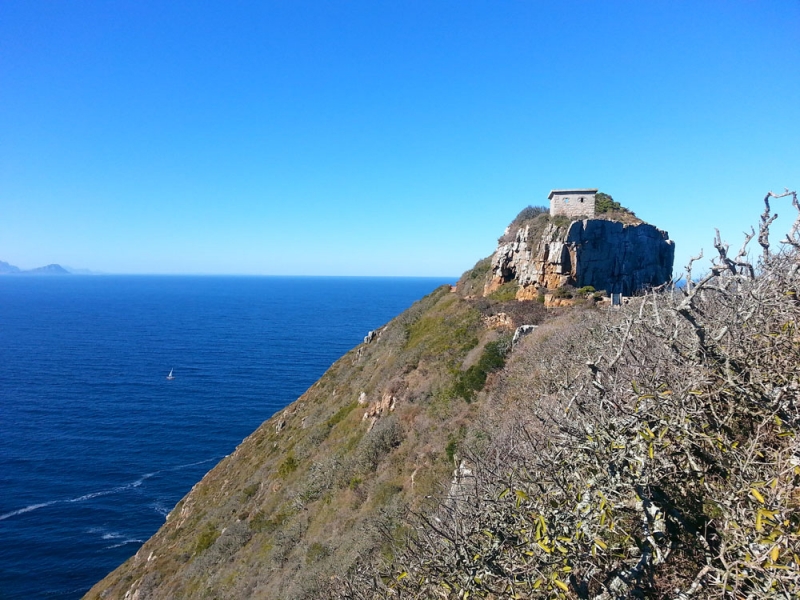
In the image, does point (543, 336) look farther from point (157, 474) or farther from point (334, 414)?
point (157, 474)

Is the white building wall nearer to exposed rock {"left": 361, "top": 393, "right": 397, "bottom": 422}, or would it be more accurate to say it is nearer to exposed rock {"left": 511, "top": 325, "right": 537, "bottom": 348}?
exposed rock {"left": 511, "top": 325, "right": 537, "bottom": 348}

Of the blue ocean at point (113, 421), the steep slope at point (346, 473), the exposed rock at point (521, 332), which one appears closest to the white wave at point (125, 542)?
the blue ocean at point (113, 421)

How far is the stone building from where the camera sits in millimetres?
33844

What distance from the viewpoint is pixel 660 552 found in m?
5.29

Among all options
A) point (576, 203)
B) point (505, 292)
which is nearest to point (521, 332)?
point (505, 292)

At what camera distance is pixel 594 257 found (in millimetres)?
30953

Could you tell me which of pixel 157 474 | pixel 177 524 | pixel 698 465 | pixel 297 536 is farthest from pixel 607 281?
pixel 157 474

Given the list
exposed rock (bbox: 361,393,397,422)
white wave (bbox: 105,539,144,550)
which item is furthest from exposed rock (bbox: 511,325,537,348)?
white wave (bbox: 105,539,144,550)

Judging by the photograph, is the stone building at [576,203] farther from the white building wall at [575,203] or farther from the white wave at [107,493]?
the white wave at [107,493]

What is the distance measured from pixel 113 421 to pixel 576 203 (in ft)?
206

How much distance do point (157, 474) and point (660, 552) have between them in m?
55.1

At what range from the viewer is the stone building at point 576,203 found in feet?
111

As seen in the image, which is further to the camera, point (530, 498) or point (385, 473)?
point (385, 473)

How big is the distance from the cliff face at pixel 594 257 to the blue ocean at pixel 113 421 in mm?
41669
